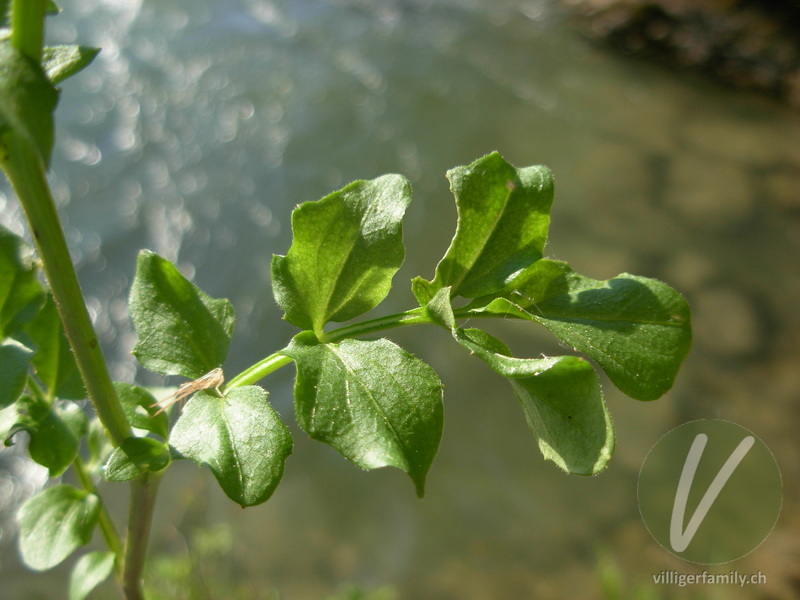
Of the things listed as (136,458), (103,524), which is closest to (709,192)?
(103,524)

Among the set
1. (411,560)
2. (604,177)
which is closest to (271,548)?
(411,560)

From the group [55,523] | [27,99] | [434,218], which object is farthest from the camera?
[434,218]

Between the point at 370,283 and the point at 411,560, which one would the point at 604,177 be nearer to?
the point at 411,560

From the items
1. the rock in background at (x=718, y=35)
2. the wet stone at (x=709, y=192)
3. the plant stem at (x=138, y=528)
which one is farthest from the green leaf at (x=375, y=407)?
the rock in background at (x=718, y=35)

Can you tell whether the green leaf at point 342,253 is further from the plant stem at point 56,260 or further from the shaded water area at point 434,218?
the shaded water area at point 434,218

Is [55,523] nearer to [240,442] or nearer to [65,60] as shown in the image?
[240,442]
